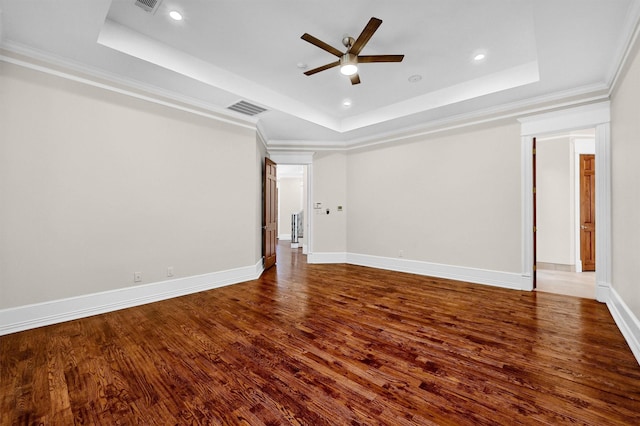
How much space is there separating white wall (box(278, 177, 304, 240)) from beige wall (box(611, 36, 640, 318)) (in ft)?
32.5

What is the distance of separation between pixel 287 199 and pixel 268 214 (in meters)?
6.43

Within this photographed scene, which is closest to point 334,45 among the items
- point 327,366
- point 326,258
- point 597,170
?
point 327,366

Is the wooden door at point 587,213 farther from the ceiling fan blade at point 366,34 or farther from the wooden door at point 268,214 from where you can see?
the wooden door at point 268,214

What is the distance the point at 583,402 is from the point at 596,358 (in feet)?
2.64

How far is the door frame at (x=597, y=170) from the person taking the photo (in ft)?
11.2

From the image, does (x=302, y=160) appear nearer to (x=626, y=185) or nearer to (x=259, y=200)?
(x=259, y=200)

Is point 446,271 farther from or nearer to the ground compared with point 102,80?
nearer to the ground

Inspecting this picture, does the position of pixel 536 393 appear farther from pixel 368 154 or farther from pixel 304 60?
pixel 368 154

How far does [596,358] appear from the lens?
2.20 meters

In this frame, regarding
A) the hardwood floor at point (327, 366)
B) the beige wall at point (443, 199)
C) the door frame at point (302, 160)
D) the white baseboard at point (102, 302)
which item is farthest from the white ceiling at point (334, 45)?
the hardwood floor at point (327, 366)

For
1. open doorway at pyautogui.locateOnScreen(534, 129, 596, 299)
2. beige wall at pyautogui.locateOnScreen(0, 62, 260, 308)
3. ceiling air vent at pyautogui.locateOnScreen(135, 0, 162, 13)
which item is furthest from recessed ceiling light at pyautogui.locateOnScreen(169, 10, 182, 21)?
open doorway at pyautogui.locateOnScreen(534, 129, 596, 299)

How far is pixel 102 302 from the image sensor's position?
319 cm

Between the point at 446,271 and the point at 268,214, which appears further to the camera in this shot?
the point at 268,214

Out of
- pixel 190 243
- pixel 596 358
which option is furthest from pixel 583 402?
pixel 190 243
